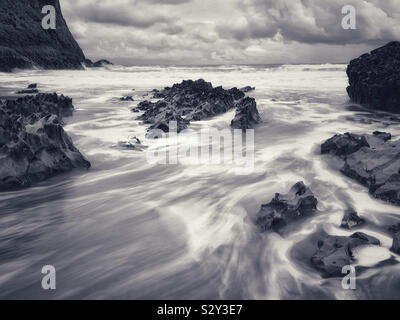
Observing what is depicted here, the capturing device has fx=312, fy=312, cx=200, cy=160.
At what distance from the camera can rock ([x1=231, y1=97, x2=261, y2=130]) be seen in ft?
31.7

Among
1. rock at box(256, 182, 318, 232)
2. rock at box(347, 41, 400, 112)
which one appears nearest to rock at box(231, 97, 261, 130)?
rock at box(256, 182, 318, 232)

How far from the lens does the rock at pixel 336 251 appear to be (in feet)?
10.2

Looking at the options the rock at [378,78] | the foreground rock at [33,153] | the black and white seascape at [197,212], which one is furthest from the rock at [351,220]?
the rock at [378,78]

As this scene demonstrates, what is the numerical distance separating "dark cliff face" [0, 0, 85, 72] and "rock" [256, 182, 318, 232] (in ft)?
165

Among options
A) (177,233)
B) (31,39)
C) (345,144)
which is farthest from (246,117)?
(31,39)

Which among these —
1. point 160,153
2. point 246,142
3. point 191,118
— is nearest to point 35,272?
point 160,153

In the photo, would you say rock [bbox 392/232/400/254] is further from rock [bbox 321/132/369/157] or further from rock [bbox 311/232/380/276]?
rock [bbox 321/132/369/157]

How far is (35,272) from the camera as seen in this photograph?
335cm

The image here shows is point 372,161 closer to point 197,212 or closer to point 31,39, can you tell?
point 197,212

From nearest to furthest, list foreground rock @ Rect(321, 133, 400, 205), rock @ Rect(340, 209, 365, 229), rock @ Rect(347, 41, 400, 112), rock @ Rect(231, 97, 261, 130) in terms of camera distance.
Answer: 1. rock @ Rect(340, 209, 365, 229)
2. foreground rock @ Rect(321, 133, 400, 205)
3. rock @ Rect(231, 97, 261, 130)
4. rock @ Rect(347, 41, 400, 112)

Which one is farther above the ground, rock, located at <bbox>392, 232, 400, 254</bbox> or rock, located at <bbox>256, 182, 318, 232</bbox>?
rock, located at <bbox>256, 182, 318, 232</bbox>

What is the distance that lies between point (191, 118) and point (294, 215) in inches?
283

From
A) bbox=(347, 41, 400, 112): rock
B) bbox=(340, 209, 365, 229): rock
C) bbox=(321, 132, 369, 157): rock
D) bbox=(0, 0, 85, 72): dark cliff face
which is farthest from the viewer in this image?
bbox=(0, 0, 85, 72): dark cliff face

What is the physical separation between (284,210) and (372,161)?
228 cm
